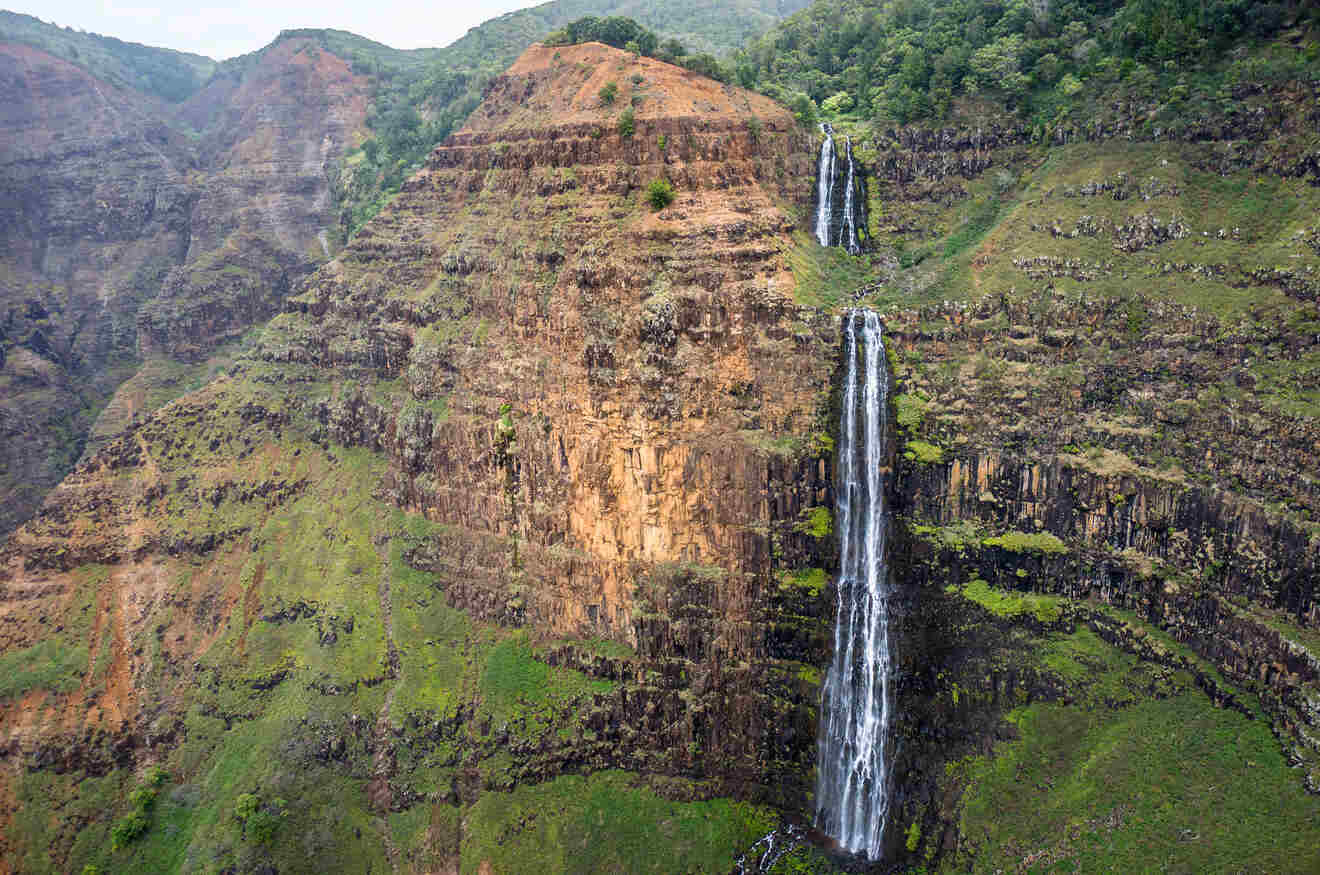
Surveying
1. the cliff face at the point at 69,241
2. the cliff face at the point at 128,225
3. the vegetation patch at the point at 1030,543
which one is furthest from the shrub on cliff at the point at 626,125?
the cliff face at the point at 69,241

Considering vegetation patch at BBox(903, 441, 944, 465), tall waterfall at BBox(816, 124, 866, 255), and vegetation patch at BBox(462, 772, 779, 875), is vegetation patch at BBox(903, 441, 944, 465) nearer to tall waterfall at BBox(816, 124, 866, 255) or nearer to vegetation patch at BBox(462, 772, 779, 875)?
tall waterfall at BBox(816, 124, 866, 255)

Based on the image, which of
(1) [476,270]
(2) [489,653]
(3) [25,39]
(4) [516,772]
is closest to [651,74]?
(1) [476,270]

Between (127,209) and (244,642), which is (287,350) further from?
(127,209)

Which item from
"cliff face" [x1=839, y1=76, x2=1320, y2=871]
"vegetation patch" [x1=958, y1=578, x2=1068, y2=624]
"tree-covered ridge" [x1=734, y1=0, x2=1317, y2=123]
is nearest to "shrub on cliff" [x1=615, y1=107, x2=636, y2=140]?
"tree-covered ridge" [x1=734, y1=0, x2=1317, y2=123]

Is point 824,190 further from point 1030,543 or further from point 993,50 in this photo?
point 1030,543

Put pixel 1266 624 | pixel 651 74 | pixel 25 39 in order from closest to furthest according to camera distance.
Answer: pixel 1266 624 < pixel 651 74 < pixel 25 39

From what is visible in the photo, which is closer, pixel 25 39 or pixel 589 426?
pixel 589 426
